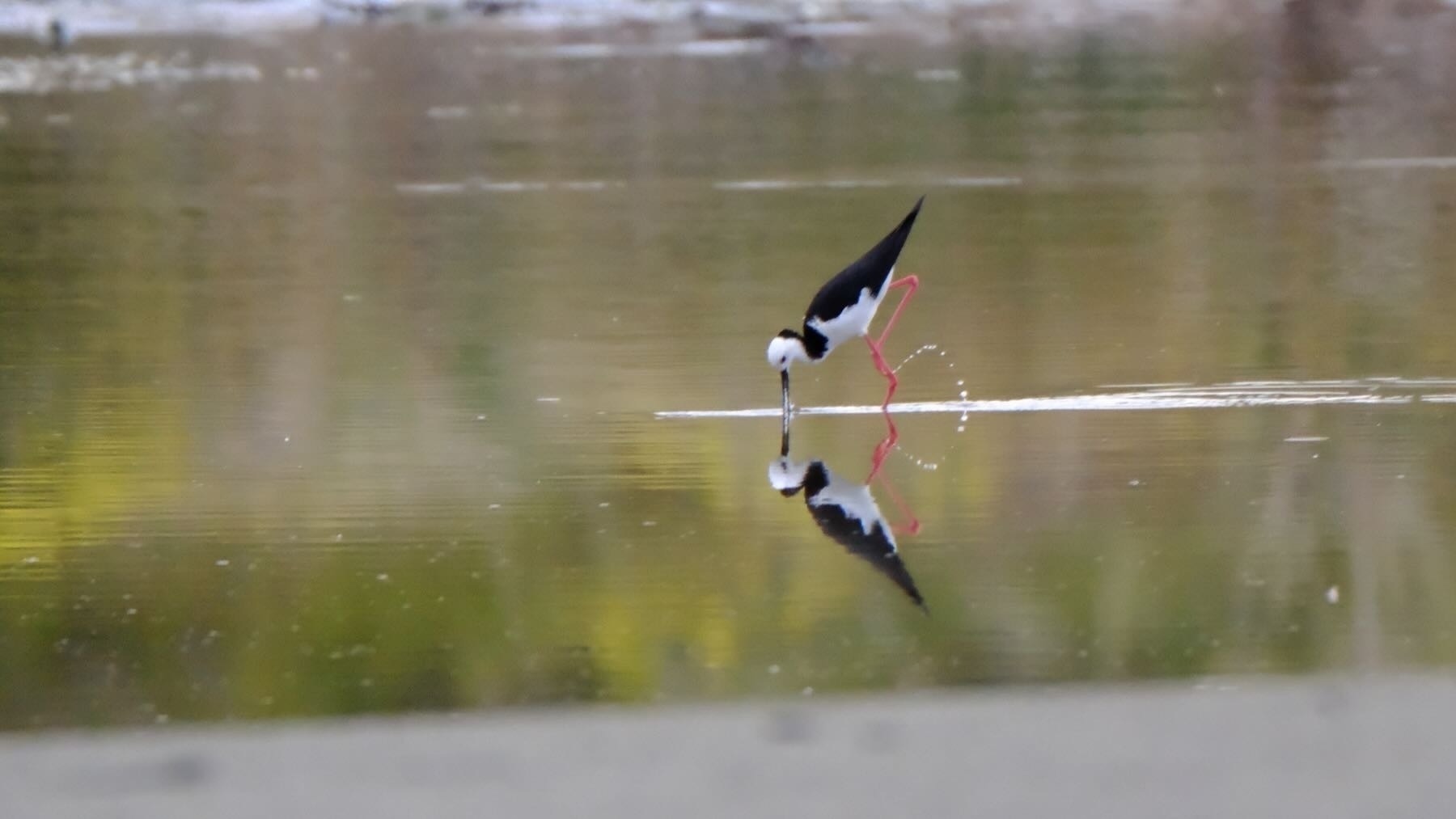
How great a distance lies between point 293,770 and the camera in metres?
4.21

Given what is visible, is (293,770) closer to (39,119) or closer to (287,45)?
(39,119)

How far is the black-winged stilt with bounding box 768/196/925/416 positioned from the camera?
8.16m

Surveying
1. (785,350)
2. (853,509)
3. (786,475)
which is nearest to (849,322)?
(785,350)

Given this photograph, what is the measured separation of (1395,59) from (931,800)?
2010 centimetres

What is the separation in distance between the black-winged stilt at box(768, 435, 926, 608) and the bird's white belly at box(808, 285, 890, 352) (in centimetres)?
96

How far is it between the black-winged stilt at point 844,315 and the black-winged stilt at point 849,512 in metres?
0.73

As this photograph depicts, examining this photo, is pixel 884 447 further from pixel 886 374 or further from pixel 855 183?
pixel 855 183

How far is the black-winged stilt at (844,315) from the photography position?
8156 millimetres

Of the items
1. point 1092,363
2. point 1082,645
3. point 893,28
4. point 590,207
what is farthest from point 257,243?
point 893,28

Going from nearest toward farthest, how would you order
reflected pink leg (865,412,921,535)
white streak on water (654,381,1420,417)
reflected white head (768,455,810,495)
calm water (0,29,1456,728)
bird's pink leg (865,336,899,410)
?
calm water (0,29,1456,728) → reflected pink leg (865,412,921,535) → reflected white head (768,455,810,495) → white streak on water (654,381,1420,417) → bird's pink leg (865,336,899,410)

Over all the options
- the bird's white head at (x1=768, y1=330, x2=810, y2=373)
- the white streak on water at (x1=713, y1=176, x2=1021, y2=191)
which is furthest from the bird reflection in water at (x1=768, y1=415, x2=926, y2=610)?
the white streak on water at (x1=713, y1=176, x2=1021, y2=191)

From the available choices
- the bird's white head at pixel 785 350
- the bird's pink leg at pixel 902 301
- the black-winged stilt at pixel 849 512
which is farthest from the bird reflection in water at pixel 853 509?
the bird's pink leg at pixel 902 301

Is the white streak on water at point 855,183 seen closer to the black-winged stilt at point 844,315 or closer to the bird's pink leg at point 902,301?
the bird's pink leg at point 902,301

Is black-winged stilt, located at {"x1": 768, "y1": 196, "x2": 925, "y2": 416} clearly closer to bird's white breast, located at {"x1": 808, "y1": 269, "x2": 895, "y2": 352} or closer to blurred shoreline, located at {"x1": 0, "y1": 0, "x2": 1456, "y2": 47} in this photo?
bird's white breast, located at {"x1": 808, "y1": 269, "x2": 895, "y2": 352}
